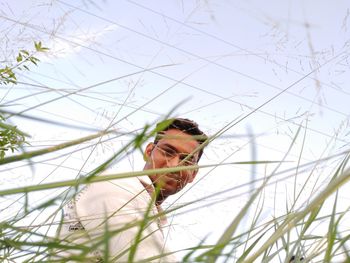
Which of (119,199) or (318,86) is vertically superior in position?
(119,199)

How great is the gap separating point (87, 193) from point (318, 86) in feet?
2.77

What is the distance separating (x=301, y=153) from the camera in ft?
2.35

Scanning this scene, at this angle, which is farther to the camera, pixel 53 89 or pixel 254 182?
pixel 53 89

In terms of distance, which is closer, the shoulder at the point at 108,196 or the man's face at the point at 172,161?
the man's face at the point at 172,161

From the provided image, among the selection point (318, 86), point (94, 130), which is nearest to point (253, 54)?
point (318, 86)

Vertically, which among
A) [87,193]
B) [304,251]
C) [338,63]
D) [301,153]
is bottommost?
[304,251]

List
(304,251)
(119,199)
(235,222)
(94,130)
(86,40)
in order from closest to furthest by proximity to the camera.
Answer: (235,222), (94,130), (304,251), (86,40), (119,199)


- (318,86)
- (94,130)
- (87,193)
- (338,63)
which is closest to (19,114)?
(94,130)

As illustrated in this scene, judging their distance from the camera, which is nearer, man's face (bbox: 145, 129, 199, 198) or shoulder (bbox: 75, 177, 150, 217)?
man's face (bbox: 145, 129, 199, 198)

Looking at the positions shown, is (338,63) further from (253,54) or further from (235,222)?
(235,222)

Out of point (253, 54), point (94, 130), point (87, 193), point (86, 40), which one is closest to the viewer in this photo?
point (94, 130)

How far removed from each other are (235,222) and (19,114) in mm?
215

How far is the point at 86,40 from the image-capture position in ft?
3.07

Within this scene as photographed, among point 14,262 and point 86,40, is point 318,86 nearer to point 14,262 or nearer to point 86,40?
point 14,262
